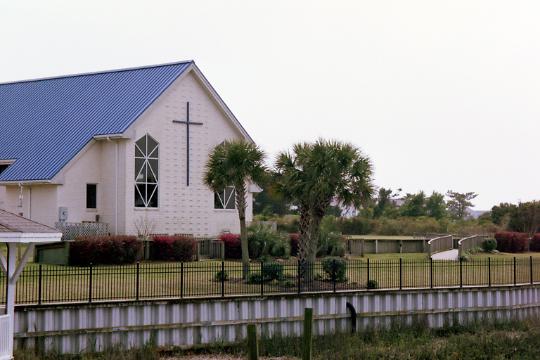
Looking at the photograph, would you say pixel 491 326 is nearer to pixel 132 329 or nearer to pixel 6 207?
pixel 132 329

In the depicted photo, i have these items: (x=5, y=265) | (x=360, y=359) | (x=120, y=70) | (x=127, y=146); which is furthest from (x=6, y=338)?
(x=120, y=70)

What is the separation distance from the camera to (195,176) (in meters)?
55.5

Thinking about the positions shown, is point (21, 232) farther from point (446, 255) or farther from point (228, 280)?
point (446, 255)

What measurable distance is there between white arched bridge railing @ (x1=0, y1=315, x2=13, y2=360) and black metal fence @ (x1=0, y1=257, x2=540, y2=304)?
538 cm

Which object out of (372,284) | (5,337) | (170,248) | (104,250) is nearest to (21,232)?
(5,337)

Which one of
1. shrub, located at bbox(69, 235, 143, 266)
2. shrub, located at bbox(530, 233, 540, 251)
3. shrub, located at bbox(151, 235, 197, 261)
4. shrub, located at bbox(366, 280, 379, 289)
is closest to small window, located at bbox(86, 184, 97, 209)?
shrub, located at bbox(151, 235, 197, 261)

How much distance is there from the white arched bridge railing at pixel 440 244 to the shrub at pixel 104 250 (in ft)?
66.9

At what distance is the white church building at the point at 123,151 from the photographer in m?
51.9

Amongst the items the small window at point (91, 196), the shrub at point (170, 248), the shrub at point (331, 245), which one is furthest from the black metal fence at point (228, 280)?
the small window at point (91, 196)

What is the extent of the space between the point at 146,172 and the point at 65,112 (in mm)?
6354

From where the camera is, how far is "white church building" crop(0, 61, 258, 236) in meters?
51.9

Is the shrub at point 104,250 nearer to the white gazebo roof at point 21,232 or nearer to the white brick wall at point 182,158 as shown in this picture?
the white brick wall at point 182,158

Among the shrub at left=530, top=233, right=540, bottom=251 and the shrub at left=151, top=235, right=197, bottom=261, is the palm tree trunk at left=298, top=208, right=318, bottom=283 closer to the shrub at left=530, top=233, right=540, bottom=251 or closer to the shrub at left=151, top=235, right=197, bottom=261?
the shrub at left=151, top=235, right=197, bottom=261

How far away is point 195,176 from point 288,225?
63.4 ft
